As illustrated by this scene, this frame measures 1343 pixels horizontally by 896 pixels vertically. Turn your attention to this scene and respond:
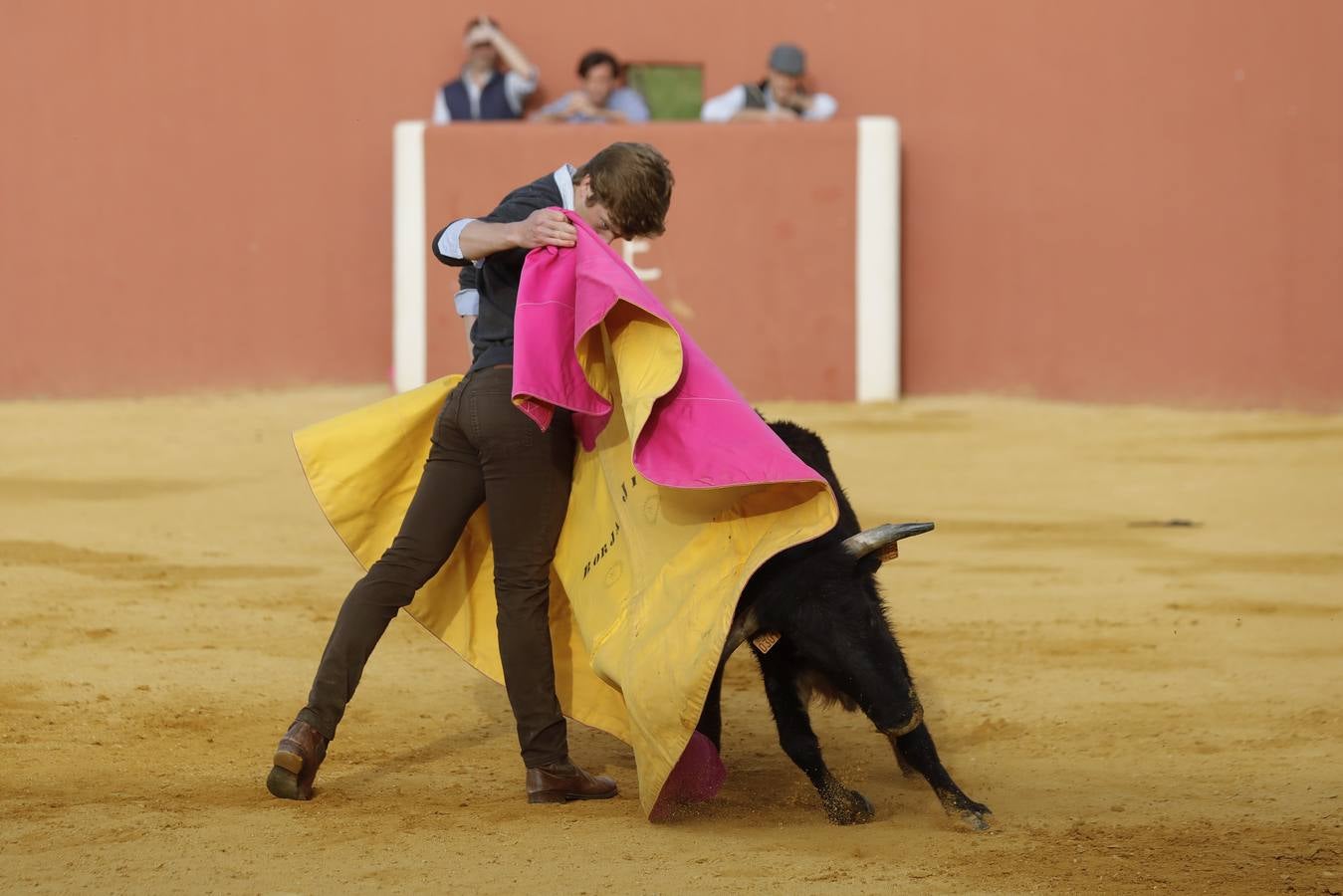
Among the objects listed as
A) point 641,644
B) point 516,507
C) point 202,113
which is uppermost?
point 202,113

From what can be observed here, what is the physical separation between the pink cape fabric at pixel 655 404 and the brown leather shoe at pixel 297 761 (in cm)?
72

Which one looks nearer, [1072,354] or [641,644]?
[641,644]

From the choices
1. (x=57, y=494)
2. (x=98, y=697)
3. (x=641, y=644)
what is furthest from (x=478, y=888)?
(x=57, y=494)

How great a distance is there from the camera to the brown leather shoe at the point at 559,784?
144 inches

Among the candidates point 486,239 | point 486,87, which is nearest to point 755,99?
point 486,87

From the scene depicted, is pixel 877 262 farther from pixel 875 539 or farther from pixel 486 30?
pixel 875 539

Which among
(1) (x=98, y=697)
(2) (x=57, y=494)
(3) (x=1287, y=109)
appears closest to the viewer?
(1) (x=98, y=697)

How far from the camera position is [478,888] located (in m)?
3.04

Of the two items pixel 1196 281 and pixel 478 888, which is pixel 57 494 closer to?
pixel 478 888

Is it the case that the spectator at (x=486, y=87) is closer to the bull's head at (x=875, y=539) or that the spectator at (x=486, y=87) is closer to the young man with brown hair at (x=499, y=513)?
the young man with brown hair at (x=499, y=513)

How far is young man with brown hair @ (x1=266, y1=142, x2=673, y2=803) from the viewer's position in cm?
348

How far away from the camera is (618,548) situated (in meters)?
3.65

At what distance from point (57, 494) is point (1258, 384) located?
19.5ft

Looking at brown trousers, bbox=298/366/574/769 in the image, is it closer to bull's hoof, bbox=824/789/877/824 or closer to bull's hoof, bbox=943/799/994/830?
bull's hoof, bbox=824/789/877/824
